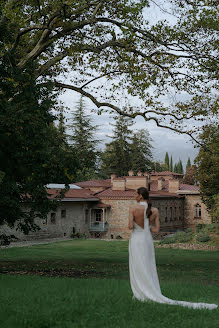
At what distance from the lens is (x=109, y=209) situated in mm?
46188

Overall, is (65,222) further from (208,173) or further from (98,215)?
(208,173)

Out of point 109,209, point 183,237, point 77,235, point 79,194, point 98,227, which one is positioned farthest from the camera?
point 109,209

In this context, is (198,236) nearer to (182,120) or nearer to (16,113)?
(182,120)

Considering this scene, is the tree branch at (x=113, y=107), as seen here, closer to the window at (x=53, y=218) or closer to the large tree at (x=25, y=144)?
the large tree at (x=25, y=144)

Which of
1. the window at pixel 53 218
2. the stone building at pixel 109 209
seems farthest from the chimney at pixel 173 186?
the window at pixel 53 218

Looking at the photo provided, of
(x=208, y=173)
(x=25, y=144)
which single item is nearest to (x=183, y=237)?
(x=208, y=173)

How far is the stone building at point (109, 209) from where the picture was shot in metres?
41.6

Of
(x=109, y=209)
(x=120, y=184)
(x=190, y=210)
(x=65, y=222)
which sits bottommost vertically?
(x=65, y=222)

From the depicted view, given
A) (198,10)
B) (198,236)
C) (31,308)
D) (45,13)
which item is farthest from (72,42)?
(198,236)

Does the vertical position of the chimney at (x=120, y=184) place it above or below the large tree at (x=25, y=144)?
above

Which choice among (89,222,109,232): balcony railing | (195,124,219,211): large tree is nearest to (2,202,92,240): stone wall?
(89,222,109,232): balcony railing

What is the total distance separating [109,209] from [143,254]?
37.8m

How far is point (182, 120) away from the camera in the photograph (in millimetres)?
19875

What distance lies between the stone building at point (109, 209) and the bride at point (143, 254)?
91.6 ft
